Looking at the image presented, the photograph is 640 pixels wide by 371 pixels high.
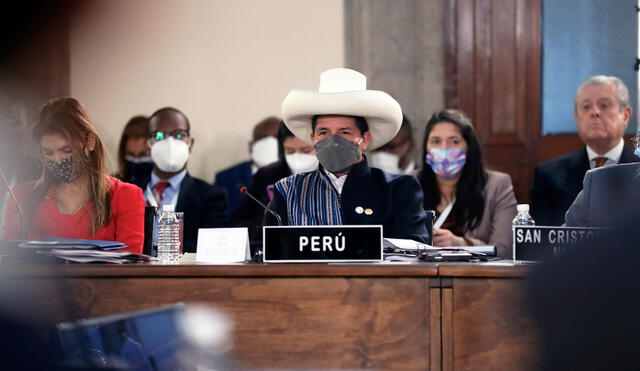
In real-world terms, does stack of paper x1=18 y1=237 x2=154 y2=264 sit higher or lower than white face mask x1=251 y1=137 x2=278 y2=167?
lower

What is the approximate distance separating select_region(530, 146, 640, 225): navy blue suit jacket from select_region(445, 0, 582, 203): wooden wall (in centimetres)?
90

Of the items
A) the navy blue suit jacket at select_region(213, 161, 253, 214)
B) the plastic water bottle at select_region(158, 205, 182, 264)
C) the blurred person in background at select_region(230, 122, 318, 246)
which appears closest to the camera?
the plastic water bottle at select_region(158, 205, 182, 264)

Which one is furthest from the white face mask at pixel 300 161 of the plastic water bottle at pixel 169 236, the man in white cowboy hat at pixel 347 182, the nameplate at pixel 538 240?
the nameplate at pixel 538 240

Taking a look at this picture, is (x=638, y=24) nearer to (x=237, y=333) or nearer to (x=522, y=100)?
(x=522, y=100)

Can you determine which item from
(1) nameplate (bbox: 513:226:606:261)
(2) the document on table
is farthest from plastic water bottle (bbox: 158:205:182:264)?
(1) nameplate (bbox: 513:226:606:261)

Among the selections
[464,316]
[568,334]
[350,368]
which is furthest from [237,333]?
[568,334]

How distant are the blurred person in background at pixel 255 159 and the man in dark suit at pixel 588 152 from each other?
1.56 meters

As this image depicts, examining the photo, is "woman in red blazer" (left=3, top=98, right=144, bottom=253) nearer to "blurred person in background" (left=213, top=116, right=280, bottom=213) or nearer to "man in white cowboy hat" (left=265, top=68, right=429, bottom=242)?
"man in white cowboy hat" (left=265, top=68, right=429, bottom=242)

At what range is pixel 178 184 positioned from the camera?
183 inches

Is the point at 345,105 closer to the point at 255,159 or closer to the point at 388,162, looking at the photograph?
the point at 388,162

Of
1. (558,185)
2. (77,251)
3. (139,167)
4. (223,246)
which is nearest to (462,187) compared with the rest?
(558,185)

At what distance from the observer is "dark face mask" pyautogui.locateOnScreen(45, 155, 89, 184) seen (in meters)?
3.33

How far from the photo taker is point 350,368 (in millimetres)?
2385

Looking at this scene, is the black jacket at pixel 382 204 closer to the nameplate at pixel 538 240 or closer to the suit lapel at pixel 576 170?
the nameplate at pixel 538 240
